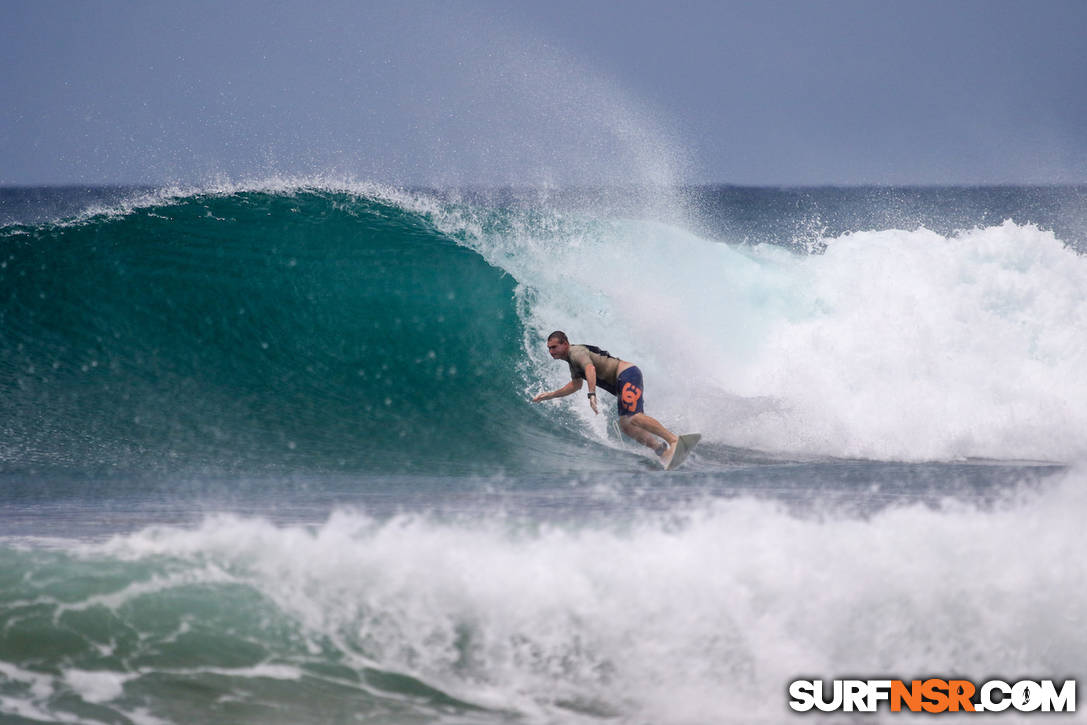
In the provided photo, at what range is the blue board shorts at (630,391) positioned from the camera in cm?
742

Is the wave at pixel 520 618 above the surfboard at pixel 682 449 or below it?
below

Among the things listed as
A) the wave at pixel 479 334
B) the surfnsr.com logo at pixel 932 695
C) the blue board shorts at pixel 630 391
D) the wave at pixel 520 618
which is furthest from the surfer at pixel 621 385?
the surfnsr.com logo at pixel 932 695

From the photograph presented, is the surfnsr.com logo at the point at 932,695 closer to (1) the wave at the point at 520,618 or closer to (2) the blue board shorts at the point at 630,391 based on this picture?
(1) the wave at the point at 520,618

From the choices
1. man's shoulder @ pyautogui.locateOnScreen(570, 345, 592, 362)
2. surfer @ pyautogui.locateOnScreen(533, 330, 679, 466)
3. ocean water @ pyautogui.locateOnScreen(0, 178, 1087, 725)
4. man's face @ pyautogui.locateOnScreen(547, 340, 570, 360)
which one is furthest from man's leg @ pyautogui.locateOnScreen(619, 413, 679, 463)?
man's face @ pyautogui.locateOnScreen(547, 340, 570, 360)

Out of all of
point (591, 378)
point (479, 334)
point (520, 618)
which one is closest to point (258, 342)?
point (479, 334)

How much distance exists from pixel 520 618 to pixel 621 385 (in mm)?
3422

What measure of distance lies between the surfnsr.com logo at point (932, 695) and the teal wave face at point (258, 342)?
12.6ft

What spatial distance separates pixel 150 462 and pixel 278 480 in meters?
1.12

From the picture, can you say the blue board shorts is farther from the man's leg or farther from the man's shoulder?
the man's shoulder

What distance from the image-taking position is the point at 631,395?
7.42 meters

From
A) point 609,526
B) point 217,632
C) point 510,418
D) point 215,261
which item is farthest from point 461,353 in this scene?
point 217,632

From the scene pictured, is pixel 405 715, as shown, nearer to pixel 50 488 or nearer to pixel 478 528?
pixel 478 528

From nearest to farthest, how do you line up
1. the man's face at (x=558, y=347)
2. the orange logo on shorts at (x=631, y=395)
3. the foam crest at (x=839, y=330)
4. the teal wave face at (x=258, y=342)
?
1. the man's face at (x=558, y=347)
2. the orange logo on shorts at (x=631, y=395)
3. the teal wave face at (x=258, y=342)
4. the foam crest at (x=839, y=330)

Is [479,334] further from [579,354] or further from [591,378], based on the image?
[591,378]
